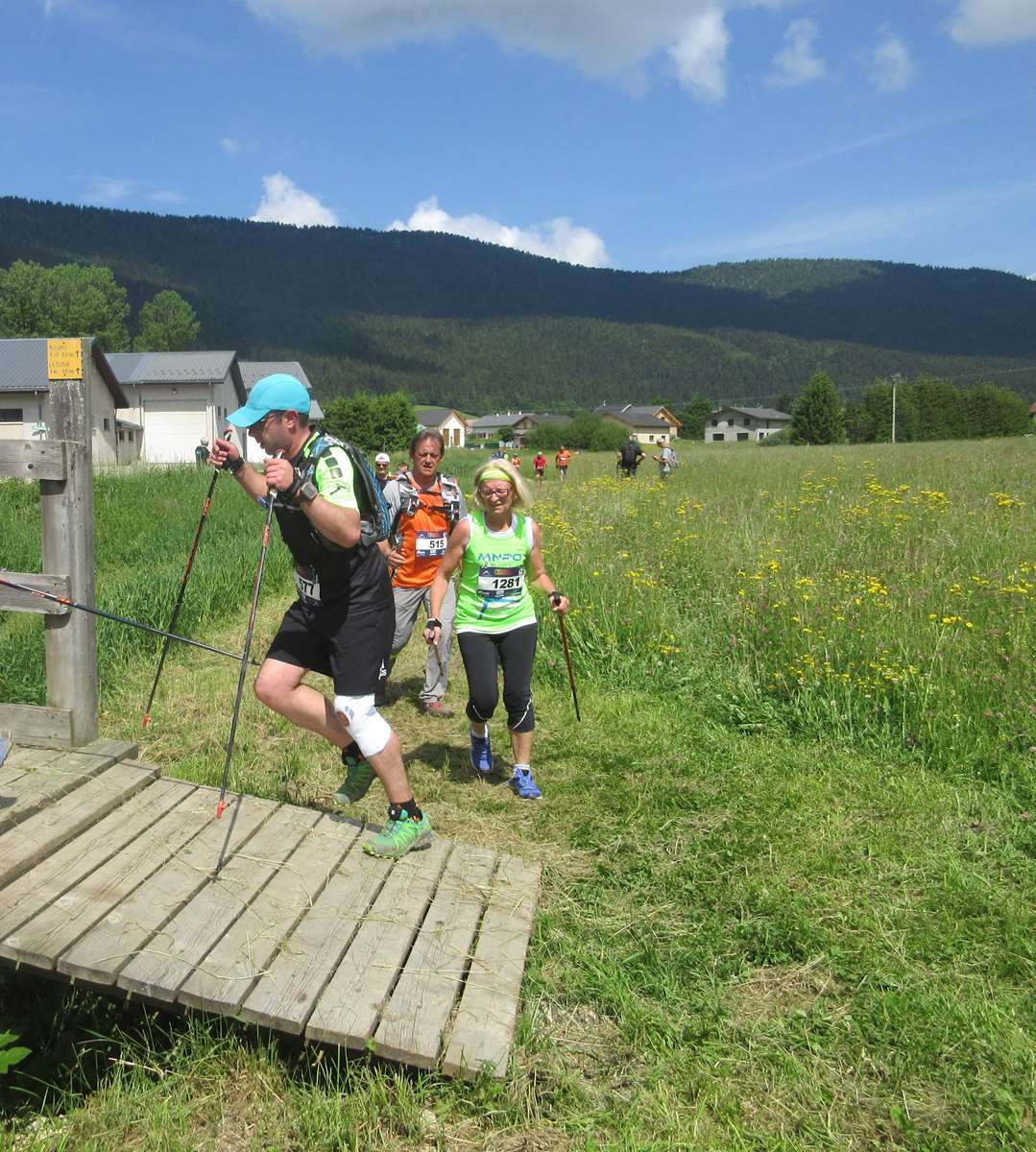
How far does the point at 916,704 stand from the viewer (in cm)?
580

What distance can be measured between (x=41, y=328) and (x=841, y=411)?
86.2 m

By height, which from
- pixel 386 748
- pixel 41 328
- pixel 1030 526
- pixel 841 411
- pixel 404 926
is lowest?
pixel 404 926

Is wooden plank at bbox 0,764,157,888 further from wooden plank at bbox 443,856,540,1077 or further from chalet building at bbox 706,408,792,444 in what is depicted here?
chalet building at bbox 706,408,792,444

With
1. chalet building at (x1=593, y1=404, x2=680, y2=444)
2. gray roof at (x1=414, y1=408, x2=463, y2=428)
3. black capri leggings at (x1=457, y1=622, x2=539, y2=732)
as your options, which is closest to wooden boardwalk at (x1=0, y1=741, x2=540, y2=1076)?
black capri leggings at (x1=457, y1=622, x2=539, y2=732)

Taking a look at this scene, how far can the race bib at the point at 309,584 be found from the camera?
400 centimetres

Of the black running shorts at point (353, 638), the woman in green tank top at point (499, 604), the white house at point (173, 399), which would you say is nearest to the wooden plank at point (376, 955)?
the black running shorts at point (353, 638)

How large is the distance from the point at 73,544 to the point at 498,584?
2.31 metres

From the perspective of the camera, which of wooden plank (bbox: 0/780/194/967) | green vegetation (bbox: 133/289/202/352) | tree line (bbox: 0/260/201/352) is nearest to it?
wooden plank (bbox: 0/780/194/967)

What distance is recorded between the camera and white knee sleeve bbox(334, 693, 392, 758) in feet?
13.0

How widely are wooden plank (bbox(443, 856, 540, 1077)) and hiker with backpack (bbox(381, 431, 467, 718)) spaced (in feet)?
10.4

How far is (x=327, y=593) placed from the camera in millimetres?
3988

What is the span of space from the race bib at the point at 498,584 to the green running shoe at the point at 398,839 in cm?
161

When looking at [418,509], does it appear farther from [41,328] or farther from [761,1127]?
[41,328]

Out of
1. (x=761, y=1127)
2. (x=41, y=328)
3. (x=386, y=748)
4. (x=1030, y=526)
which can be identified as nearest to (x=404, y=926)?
(x=386, y=748)
